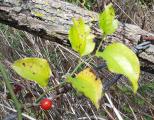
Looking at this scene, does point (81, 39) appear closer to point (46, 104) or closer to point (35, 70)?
point (35, 70)

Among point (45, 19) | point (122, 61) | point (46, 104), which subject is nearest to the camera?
point (122, 61)

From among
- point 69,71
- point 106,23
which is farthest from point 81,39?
point 69,71

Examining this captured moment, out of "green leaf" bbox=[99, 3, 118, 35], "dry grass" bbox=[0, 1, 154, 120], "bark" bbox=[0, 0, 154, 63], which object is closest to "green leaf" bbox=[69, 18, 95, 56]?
"green leaf" bbox=[99, 3, 118, 35]

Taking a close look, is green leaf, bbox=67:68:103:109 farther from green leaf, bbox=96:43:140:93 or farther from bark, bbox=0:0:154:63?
bark, bbox=0:0:154:63

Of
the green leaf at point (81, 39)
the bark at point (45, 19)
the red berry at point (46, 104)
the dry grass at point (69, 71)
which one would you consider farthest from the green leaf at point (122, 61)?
the dry grass at point (69, 71)

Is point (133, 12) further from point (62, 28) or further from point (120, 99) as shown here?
point (62, 28)

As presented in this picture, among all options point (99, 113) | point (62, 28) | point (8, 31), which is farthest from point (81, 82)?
point (8, 31)

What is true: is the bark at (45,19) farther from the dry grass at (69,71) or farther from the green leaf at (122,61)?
the green leaf at (122,61)
